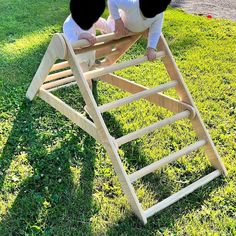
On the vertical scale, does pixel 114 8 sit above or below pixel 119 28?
above

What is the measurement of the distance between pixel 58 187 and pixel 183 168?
0.90 metres

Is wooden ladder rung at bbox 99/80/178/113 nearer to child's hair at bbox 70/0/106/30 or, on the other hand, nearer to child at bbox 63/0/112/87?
child at bbox 63/0/112/87

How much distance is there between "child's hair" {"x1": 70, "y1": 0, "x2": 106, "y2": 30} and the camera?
2.60m

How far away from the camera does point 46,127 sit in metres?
3.26

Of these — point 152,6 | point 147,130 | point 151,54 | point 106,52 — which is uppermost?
point 152,6

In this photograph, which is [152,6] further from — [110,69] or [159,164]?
[159,164]

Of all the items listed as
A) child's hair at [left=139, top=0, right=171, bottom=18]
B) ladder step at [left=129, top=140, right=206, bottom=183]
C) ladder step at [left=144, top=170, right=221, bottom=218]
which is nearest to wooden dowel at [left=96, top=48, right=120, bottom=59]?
child's hair at [left=139, top=0, right=171, bottom=18]

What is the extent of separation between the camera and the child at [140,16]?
2598 millimetres

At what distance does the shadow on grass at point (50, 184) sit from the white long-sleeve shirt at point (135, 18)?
0.92 m

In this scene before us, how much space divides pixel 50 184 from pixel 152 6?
4.47ft

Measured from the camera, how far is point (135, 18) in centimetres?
270

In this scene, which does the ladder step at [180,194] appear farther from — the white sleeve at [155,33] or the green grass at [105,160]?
the white sleeve at [155,33]

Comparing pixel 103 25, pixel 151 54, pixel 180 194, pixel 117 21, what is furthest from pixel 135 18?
pixel 180 194

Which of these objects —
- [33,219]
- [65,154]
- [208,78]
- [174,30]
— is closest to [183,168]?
[65,154]
